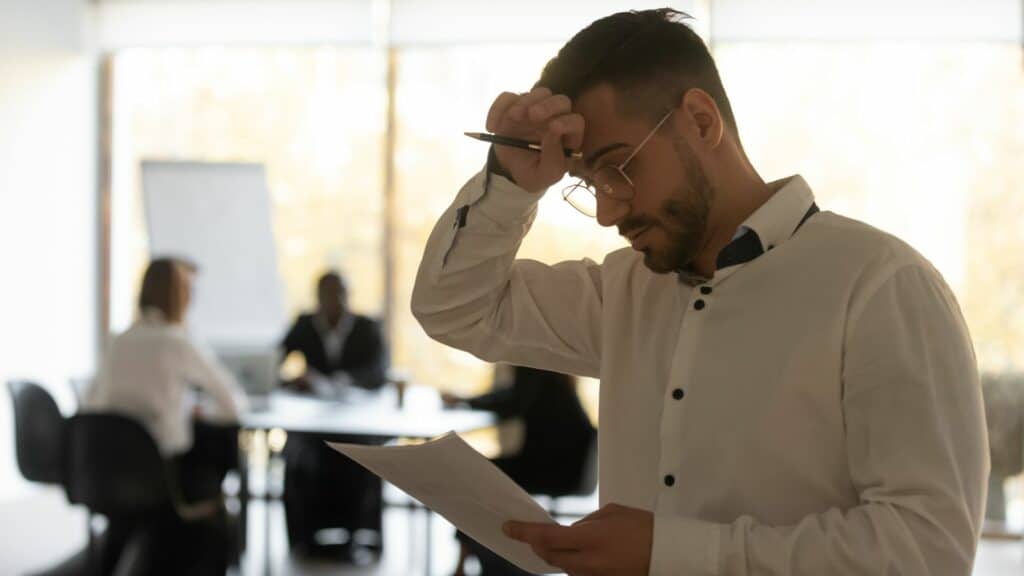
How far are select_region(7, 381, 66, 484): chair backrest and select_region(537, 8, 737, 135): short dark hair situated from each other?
411cm

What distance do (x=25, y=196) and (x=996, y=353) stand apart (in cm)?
582

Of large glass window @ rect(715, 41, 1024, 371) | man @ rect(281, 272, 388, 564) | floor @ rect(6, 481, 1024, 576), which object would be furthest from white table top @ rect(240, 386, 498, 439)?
large glass window @ rect(715, 41, 1024, 371)

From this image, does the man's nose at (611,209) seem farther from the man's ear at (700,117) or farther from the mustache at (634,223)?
→ the man's ear at (700,117)

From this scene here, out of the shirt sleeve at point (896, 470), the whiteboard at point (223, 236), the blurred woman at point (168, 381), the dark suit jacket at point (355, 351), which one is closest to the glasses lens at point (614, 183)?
the shirt sleeve at point (896, 470)

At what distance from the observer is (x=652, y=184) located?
142 cm

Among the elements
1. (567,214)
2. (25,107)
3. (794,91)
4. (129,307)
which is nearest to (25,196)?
(25,107)

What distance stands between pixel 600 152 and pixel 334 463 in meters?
5.09

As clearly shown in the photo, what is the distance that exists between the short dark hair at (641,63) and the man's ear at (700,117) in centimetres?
1

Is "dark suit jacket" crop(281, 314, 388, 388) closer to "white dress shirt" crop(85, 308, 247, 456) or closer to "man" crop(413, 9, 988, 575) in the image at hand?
"white dress shirt" crop(85, 308, 247, 456)

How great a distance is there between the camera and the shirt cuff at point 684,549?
4.10ft

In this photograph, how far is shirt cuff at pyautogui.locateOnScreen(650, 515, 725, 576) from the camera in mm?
1249

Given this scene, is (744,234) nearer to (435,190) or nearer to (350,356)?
(350,356)

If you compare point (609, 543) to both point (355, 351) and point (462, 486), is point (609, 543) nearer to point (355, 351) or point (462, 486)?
point (462, 486)

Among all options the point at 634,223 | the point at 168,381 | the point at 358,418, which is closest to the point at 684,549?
the point at 634,223
